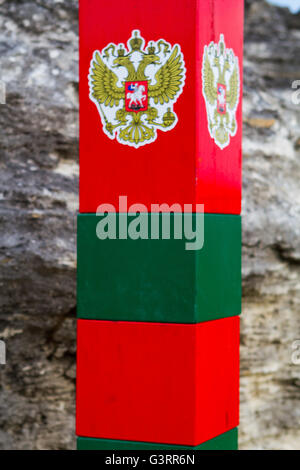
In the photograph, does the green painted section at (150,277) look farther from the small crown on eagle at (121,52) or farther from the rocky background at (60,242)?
the rocky background at (60,242)

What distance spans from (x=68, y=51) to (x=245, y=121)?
4.59 feet

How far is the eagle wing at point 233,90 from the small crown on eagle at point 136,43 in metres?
0.48

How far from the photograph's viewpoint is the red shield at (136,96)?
10.0 ft

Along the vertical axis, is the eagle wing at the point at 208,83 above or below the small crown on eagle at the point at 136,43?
below

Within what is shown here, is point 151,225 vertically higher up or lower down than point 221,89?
lower down

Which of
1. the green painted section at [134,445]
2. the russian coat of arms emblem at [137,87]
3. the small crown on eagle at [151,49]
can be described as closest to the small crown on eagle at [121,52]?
the russian coat of arms emblem at [137,87]

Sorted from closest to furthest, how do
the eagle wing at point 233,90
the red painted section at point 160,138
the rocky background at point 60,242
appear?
the red painted section at point 160,138 < the eagle wing at point 233,90 < the rocky background at point 60,242

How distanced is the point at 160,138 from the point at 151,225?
1.21ft

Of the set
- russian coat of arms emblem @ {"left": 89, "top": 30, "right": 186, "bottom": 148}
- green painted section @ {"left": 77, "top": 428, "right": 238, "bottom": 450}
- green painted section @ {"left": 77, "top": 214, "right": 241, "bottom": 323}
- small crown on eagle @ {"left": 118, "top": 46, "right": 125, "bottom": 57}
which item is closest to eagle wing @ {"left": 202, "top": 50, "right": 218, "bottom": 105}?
russian coat of arms emblem @ {"left": 89, "top": 30, "right": 186, "bottom": 148}

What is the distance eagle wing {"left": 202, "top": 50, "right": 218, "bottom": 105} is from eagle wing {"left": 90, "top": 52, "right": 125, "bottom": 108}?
1.16 feet

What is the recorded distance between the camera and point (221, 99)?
10.4 feet

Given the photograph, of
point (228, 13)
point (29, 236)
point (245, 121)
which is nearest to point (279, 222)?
point (245, 121)

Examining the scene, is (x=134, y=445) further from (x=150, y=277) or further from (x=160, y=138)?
(x=160, y=138)

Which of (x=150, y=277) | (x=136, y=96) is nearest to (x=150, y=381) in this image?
(x=150, y=277)
